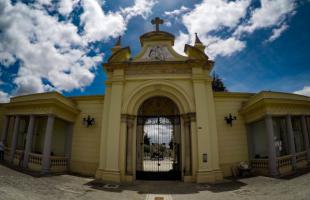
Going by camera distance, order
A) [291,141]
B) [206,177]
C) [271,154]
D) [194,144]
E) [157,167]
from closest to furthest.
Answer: [206,177] → [271,154] → [194,144] → [291,141] → [157,167]

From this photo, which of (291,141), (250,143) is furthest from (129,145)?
(291,141)

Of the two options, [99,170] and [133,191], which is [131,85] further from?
[133,191]

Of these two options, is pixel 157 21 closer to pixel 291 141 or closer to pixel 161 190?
pixel 161 190

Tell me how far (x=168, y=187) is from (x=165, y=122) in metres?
3.78

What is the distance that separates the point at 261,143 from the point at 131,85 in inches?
334

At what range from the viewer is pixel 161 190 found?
736 centimetres

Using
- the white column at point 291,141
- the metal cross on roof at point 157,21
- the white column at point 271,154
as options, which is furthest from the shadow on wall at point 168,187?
the metal cross on roof at point 157,21

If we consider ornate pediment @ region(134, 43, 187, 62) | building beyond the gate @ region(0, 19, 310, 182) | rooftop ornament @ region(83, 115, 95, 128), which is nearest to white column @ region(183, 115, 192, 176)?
building beyond the gate @ region(0, 19, 310, 182)

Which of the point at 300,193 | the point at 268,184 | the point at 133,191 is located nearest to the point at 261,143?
the point at 268,184

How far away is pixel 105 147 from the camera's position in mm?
9508

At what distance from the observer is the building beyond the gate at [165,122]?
909 cm

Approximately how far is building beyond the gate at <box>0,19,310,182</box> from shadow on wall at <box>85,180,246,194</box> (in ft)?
1.98

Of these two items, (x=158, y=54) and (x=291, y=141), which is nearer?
(x=291, y=141)

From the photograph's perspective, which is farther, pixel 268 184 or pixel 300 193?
pixel 268 184
